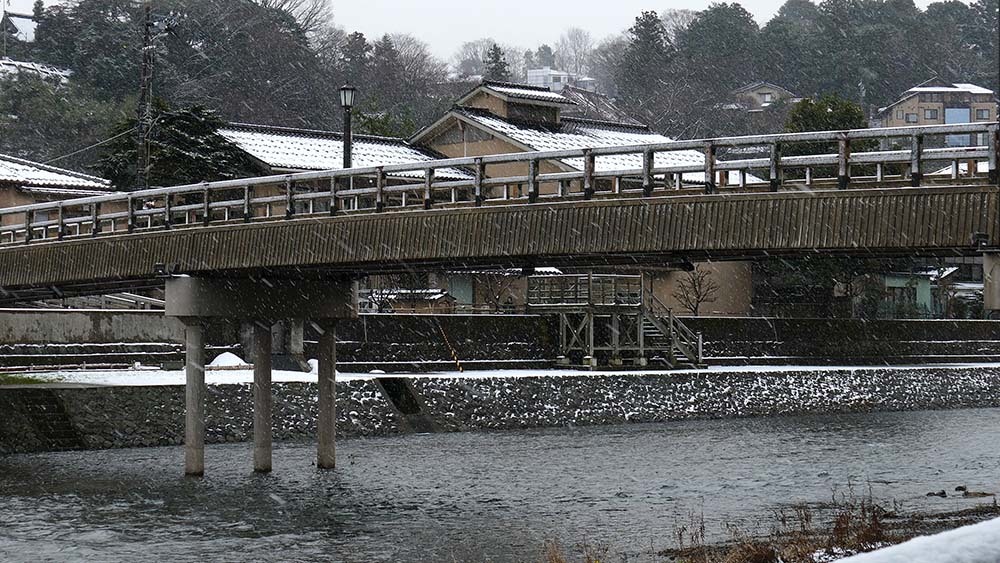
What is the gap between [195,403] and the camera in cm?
3081

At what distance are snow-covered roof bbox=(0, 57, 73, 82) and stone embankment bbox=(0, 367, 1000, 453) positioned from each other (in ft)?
140

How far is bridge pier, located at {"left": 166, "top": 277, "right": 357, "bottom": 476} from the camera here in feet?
99.1

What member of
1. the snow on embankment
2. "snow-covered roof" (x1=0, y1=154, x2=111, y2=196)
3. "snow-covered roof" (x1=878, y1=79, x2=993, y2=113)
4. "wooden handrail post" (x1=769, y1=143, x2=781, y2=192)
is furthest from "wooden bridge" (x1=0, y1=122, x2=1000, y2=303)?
"snow-covered roof" (x1=878, y1=79, x2=993, y2=113)

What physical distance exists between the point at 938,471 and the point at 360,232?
14032mm

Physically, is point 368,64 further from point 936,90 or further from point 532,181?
point 532,181

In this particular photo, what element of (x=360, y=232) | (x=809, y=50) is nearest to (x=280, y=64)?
(x=809, y=50)

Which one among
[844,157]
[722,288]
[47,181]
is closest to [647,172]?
[844,157]

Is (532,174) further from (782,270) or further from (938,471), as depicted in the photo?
(782,270)

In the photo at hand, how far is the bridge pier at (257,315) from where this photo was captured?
1190 inches

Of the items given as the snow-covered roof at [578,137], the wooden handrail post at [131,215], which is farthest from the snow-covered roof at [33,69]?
the wooden handrail post at [131,215]

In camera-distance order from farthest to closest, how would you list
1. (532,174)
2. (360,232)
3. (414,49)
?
(414,49)
(360,232)
(532,174)

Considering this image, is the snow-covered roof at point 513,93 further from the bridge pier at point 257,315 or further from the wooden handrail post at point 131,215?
the wooden handrail post at point 131,215

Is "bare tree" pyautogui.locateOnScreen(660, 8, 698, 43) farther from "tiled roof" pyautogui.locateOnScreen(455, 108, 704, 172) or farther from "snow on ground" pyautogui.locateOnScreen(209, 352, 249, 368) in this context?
"snow on ground" pyautogui.locateOnScreen(209, 352, 249, 368)

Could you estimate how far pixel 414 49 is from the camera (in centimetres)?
12500
